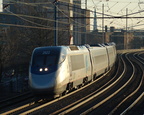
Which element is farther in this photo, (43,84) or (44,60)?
(44,60)

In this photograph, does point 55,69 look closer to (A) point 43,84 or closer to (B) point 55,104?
(A) point 43,84

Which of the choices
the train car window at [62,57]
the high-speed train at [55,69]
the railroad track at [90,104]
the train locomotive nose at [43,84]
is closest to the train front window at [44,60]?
the high-speed train at [55,69]

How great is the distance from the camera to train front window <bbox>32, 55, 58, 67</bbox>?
14.5 metres

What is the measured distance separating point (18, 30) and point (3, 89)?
12701mm

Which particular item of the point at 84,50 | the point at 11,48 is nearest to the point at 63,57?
the point at 84,50

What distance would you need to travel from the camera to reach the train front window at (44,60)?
47.6ft

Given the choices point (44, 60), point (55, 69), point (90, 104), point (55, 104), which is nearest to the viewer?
point (55, 104)

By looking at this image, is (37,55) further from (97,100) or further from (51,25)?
(51,25)

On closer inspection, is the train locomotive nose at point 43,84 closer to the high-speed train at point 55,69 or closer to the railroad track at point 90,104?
the high-speed train at point 55,69

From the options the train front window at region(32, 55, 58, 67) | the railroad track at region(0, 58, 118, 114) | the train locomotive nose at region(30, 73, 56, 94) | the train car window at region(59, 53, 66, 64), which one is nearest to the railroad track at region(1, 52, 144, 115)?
the railroad track at region(0, 58, 118, 114)

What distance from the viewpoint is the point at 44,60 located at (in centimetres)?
1472

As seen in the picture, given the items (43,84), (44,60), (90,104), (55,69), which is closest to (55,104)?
(43,84)

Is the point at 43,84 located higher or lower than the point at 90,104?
higher

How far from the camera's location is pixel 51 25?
36.4 m
